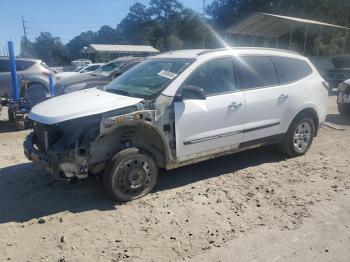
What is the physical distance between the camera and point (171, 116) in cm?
460

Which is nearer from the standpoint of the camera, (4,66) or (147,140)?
(147,140)

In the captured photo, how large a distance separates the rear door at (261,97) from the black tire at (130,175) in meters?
1.64

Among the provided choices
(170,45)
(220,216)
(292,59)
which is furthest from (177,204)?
(170,45)

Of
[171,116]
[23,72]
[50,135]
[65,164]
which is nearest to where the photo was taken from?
[65,164]

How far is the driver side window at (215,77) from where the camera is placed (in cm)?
492

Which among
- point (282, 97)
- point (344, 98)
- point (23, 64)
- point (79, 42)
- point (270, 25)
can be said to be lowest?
point (344, 98)

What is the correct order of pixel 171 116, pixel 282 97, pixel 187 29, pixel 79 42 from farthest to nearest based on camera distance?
pixel 79 42 < pixel 187 29 < pixel 282 97 < pixel 171 116

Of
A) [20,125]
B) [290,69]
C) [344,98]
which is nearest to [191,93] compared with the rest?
[290,69]

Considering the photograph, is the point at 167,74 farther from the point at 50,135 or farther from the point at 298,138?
the point at 298,138

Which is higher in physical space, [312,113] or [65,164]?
[312,113]

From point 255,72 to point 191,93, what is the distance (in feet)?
4.46

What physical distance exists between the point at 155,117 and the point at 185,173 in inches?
54.7

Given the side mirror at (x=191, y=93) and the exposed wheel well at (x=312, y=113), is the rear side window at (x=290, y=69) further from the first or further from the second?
the side mirror at (x=191, y=93)

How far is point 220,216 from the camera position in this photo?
4.17m
